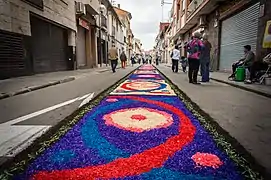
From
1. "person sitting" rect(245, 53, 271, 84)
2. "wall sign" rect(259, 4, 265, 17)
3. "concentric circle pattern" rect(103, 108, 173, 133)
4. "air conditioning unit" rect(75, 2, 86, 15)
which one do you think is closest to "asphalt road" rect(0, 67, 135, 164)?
"concentric circle pattern" rect(103, 108, 173, 133)

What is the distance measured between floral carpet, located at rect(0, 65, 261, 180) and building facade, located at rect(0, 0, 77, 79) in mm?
7372

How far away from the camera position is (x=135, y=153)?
205 centimetres

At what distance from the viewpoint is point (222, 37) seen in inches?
566

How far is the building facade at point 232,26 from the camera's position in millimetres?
9132

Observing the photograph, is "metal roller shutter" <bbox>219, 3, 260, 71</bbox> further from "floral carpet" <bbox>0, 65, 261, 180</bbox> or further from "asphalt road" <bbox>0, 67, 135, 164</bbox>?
"asphalt road" <bbox>0, 67, 135, 164</bbox>

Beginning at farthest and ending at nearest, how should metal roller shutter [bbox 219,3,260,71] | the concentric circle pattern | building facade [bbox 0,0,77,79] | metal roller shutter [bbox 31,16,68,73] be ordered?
metal roller shutter [bbox 31,16,68,73] → metal roller shutter [bbox 219,3,260,71] → building facade [bbox 0,0,77,79] → the concentric circle pattern

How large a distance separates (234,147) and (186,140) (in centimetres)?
46

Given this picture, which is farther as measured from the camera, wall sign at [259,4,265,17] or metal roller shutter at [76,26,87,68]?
metal roller shutter at [76,26,87,68]

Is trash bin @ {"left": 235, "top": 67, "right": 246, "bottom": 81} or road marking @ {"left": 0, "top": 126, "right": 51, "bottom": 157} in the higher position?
trash bin @ {"left": 235, "top": 67, "right": 246, "bottom": 81}

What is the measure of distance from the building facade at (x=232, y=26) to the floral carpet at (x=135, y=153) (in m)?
7.61

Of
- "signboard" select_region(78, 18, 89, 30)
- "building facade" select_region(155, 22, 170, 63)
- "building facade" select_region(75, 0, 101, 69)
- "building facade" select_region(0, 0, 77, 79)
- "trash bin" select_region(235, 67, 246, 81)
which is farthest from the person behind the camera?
"building facade" select_region(155, 22, 170, 63)

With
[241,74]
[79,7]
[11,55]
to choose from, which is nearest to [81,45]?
[79,7]

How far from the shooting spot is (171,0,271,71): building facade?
30.0 feet

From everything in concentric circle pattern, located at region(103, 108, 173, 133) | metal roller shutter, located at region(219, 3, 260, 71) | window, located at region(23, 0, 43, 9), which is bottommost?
concentric circle pattern, located at region(103, 108, 173, 133)
